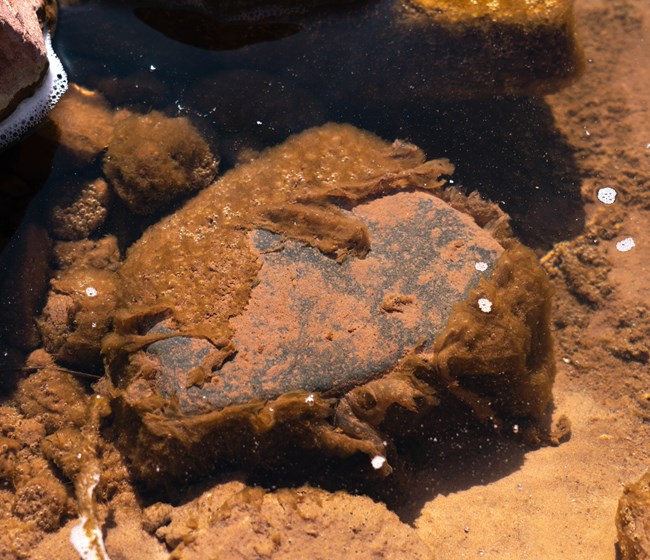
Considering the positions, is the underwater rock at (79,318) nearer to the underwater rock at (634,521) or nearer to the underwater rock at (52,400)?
the underwater rock at (52,400)

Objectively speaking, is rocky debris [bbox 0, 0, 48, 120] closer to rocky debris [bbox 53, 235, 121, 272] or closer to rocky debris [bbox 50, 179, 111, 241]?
rocky debris [bbox 50, 179, 111, 241]

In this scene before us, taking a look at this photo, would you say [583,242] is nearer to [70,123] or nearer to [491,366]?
[491,366]

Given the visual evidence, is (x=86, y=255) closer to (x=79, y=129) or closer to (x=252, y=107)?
(x=79, y=129)

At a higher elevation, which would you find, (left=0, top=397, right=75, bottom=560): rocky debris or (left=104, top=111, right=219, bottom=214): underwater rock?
(left=104, top=111, right=219, bottom=214): underwater rock

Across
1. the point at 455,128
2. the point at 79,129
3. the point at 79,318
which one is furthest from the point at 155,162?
the point at 455,128

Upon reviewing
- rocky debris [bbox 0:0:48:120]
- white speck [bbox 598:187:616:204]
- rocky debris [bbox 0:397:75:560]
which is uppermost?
rocky debris [bbox 0:0:48:120]

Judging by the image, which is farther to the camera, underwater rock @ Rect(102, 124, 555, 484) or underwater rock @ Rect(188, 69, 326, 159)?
underwater rock @ Rect(188, 69, 326, 159)

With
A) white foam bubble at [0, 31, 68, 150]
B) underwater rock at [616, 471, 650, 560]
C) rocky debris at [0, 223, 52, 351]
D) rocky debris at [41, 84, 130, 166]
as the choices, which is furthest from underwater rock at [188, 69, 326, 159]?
underwater rock at [616, 471, 650, 560]
